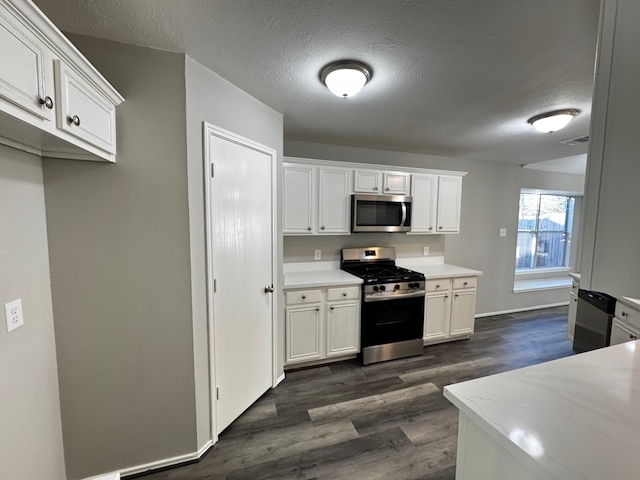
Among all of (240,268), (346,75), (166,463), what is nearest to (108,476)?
(166,463)

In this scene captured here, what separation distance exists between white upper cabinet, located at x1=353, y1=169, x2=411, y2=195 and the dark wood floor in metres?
1.91

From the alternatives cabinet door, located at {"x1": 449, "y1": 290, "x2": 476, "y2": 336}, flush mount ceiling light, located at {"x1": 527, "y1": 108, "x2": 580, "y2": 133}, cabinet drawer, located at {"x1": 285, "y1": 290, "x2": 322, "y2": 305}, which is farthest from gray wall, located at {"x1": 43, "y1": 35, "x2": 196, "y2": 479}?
cabinet door, located at {"x1": 449, "y1": 290, "x2": 476, "y2": 336}

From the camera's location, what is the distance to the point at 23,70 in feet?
2.81

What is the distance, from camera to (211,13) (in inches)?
48.4

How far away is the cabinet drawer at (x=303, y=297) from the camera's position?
8.52 feet

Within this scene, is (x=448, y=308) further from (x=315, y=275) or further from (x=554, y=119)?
(x=554, y=119)

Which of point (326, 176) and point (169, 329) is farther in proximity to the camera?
point (326, 176)

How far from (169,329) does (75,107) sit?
1196 mm

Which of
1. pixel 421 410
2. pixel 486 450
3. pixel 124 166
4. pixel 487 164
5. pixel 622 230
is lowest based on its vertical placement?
pixel 421 410

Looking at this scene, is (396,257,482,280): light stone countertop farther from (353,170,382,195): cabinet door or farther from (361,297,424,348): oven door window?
(353,170,382,195): cabinet door

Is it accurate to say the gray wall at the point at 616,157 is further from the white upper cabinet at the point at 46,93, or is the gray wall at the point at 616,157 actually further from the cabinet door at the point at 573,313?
the cabinet door at the point at 573,313

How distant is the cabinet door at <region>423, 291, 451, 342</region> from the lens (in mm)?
3105

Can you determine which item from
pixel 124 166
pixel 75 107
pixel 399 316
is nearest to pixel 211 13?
pixel 75 107

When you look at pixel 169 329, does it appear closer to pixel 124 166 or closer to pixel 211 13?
pixel 124 166
